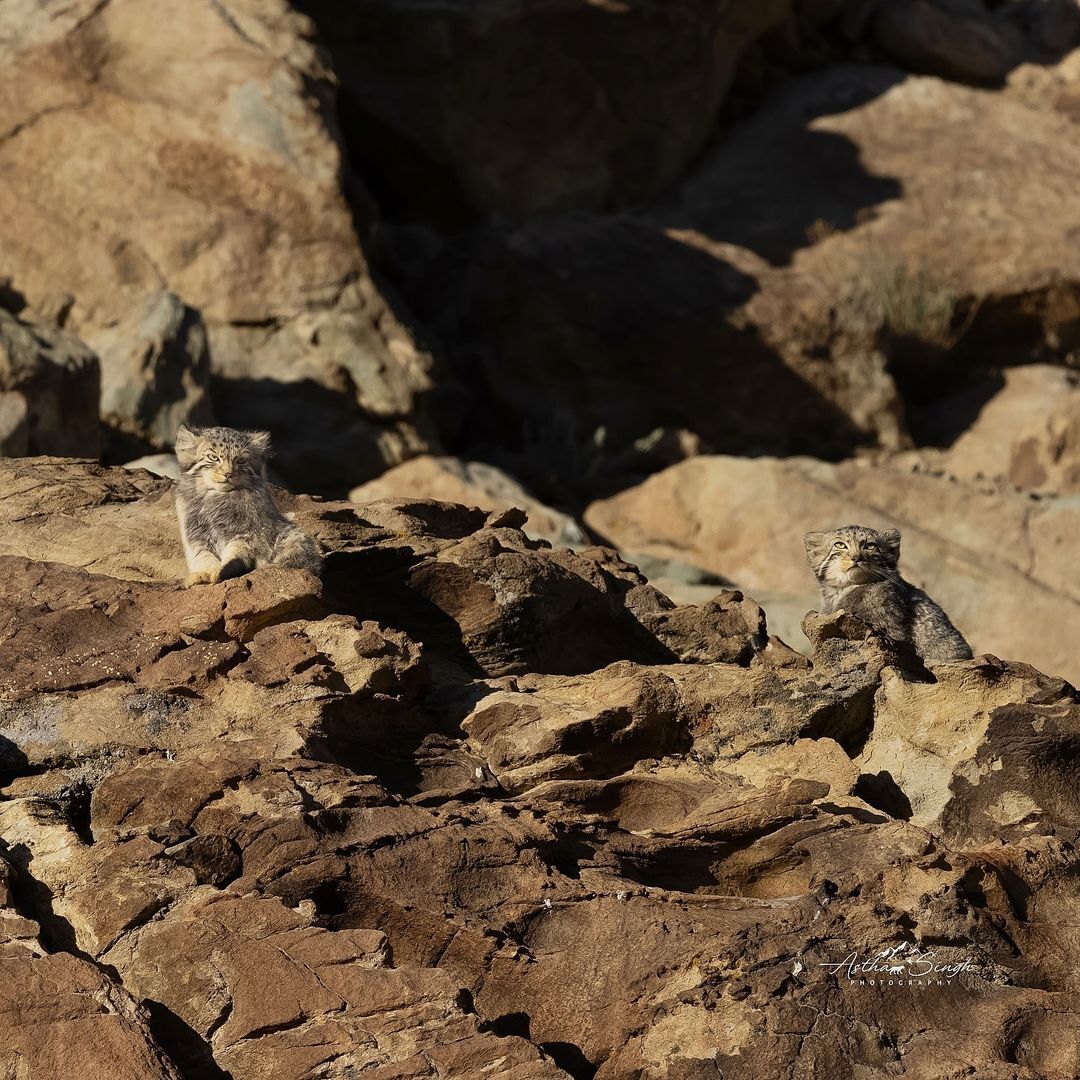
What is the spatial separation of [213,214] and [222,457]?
30.9ft

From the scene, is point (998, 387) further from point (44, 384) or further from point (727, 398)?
point (44, 384)

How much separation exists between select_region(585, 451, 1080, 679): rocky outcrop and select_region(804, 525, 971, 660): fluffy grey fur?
4503 millimetres

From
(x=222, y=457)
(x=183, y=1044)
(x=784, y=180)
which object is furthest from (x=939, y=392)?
(x=183, y=1044)

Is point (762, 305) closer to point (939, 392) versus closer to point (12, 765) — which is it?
point (939, 392)

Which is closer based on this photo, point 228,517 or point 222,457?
point 228,517

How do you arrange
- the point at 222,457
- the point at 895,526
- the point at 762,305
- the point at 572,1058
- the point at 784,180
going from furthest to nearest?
the point at 784,180 < the point at 762,305 < the point at 895,526 < the point at 222,457 < the point at 572,1058

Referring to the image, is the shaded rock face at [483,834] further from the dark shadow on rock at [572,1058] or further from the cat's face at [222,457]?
the cat's face at [222,457]

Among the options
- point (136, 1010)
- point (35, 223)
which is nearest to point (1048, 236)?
point (35, 223)

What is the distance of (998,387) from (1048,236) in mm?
2459

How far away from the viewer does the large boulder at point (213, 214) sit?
57.5ft

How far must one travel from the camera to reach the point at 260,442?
380 inches

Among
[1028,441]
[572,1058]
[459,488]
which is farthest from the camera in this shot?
[1028,441]

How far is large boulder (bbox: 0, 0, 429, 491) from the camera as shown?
57.5ft

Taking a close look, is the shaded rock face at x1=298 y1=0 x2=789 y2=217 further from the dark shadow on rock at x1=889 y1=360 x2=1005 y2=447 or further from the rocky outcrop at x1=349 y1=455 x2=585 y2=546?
the rocky outcrop at x1=349 y1=455 x2=585 y2=546
